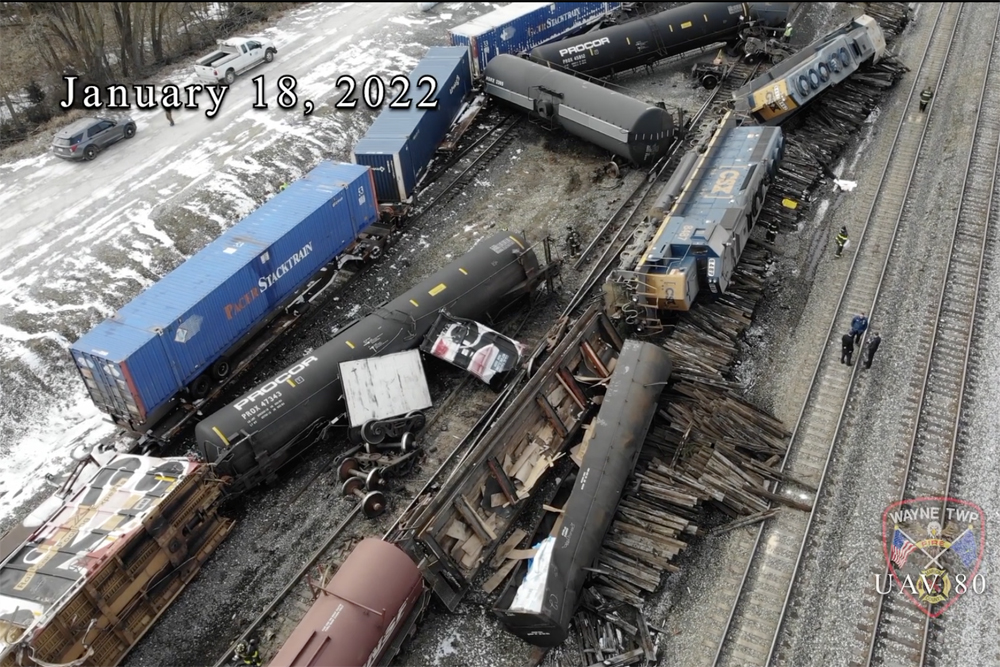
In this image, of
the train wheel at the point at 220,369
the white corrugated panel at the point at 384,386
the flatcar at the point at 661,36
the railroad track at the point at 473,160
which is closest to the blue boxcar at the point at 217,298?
the train wheel at the point at 220,369

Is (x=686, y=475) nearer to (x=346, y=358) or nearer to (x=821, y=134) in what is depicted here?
(x=346, y=358)

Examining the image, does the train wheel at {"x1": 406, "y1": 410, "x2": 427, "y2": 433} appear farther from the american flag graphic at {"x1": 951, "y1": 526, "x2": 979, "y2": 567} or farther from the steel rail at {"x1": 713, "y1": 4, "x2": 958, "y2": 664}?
the american flag graphic at {"x1": 951, "y1": 526, "x2": 979, "y2": 567}

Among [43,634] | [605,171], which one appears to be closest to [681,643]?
[43,634]

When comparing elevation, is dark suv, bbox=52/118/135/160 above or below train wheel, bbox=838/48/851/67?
below

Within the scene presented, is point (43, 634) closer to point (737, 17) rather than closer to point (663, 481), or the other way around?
point (663, 481)

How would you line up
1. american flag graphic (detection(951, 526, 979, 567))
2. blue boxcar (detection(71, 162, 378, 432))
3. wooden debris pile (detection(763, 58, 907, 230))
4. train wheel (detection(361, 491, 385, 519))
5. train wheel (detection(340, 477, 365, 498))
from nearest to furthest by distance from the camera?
american flag graphic (detection(951, 526, 979, 567))
train wheel (detection(361, 491, 385, 519))
train wheel (detection(340, 477, 365, 498))
blue boxcar (detection(71, 162, 378, 432))
wooden debris pile (detection(763, 58, 907, 230))

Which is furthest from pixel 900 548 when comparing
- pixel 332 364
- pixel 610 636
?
→ pixel 332 364

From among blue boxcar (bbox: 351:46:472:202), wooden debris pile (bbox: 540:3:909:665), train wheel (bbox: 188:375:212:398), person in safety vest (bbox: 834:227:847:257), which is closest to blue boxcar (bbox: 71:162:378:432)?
train wheel (bbox: 188:375:212:398)
